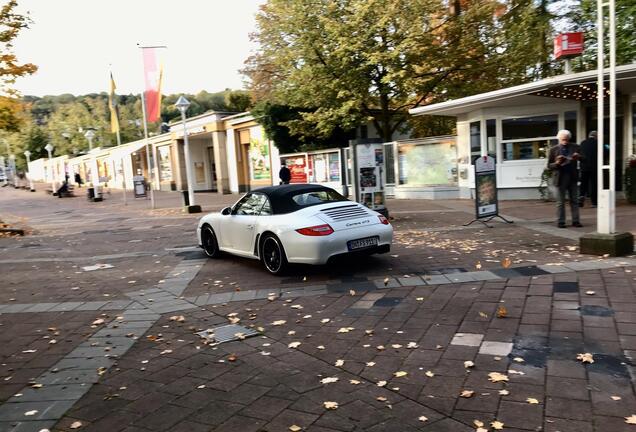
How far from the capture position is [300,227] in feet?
22.9

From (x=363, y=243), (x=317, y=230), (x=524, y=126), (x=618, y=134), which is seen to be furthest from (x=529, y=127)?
(x=317, y=230)

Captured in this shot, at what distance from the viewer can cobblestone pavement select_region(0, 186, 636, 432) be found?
3.32 meters

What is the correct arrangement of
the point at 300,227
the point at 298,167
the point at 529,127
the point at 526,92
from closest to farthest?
the point at 300,227 → the point at 526,92 → the point at 529,127 → the point at 298,167

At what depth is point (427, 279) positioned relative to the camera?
21.9ft

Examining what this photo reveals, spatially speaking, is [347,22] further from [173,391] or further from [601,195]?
[173,391]

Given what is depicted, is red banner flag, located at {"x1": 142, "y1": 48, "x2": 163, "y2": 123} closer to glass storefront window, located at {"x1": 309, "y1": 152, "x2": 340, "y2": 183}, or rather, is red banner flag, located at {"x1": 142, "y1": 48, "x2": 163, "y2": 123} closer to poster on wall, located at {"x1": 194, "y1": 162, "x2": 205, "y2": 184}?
glass storefront window, located at {"x1": 309, "y1": 152, "x2": 340, "y2": 183}

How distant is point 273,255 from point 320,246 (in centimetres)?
99

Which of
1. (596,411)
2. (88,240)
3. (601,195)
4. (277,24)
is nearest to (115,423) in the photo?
(596,411)

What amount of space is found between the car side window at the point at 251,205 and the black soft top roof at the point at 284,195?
0.12 m

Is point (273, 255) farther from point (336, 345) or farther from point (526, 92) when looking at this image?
point (526, 92)

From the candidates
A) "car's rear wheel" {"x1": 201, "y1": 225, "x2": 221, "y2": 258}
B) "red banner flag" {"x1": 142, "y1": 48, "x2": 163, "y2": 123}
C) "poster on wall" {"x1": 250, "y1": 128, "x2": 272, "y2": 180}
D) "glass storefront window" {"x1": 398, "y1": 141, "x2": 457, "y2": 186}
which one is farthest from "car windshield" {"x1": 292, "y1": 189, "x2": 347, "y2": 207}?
"poster on wall" {"x1": 250, "y1": 128, "x2": 272, "y2": 180}

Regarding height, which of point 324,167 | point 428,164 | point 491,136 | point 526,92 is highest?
point 526,92

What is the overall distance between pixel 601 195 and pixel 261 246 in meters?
5.16

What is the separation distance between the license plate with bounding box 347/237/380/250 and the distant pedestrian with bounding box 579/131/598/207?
799 centimetres
